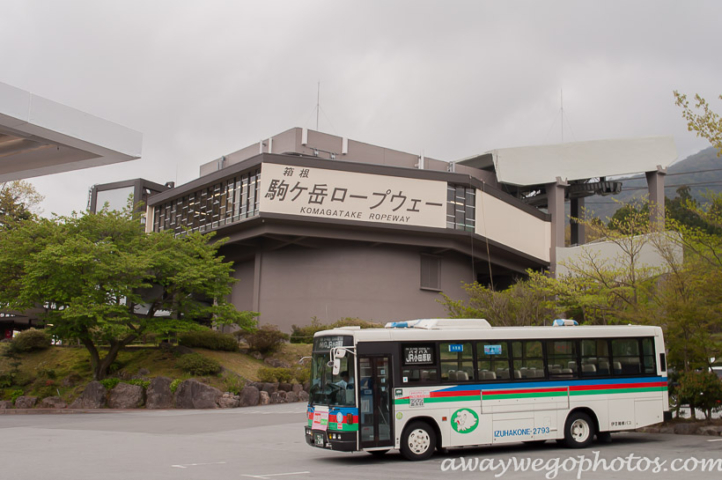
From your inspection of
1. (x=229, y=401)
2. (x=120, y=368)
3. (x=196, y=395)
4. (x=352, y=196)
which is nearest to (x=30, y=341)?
(x=120, y=368)

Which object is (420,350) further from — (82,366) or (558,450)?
(82,366)

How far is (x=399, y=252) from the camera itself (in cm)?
4650

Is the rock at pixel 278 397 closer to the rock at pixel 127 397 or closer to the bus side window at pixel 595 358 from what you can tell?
the rock at pixel 127 397

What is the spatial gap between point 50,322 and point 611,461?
26942mm

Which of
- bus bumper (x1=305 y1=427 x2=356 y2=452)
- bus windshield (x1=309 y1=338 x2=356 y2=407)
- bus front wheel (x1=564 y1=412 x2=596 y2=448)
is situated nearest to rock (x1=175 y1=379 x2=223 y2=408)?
bus windshield (x1=309 y1=338 x2=356 y2=407)

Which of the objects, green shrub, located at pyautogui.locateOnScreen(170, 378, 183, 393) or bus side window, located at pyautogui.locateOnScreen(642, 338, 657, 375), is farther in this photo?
green shrub, located at pyautogui.locateOnScreen(170, 378, 183, 393)

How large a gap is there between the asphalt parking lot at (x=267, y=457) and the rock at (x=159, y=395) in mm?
8436

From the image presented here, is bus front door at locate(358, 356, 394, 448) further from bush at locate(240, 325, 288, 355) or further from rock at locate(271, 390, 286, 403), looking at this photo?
bush at locate(240, 325, 288, 355)

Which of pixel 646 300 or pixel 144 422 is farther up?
pixel 646 300

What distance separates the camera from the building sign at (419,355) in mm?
14539

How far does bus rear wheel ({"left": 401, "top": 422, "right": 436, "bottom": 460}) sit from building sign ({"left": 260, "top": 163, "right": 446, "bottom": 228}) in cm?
2856

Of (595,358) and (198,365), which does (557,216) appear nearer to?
(198,365)

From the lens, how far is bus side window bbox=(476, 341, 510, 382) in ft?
49.3

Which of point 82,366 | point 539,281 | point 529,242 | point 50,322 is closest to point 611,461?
point 539,281
